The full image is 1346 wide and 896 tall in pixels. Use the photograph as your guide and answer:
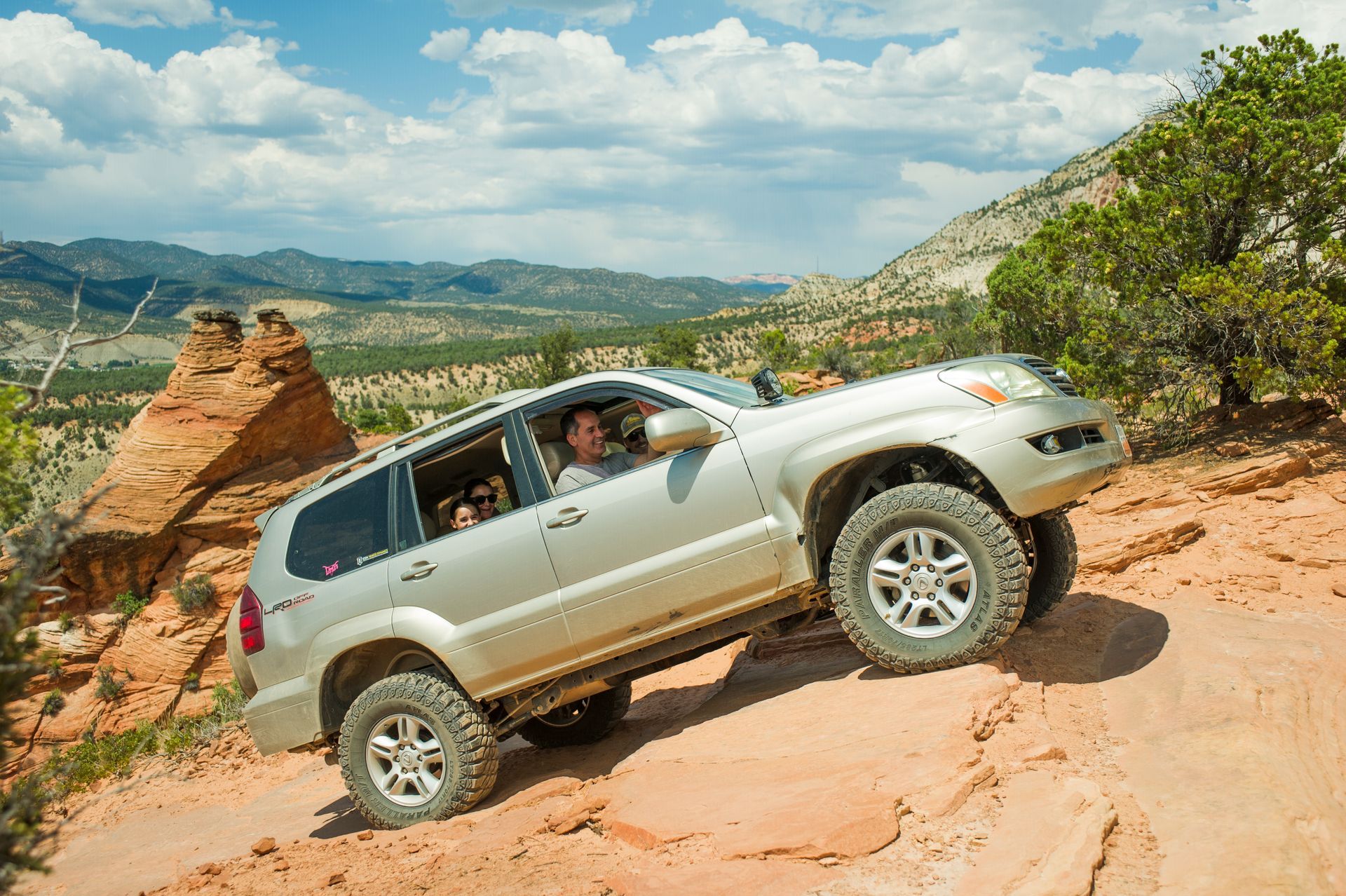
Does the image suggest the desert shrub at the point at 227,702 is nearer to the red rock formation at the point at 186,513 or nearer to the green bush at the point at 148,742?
the green bush at the point at 148,742

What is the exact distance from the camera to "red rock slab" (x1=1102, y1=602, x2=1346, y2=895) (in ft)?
10.9

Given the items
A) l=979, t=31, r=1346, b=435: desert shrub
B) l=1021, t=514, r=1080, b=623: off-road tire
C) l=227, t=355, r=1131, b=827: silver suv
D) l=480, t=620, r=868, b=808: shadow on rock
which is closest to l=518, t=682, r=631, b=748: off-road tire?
l=480, t=620, r=868, b=808: shadow on rock

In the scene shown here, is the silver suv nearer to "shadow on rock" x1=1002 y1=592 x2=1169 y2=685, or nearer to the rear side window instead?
the rear side window

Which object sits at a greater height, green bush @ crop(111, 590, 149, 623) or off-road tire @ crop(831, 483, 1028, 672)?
green bush @ crop(111, 590, 149, 623)

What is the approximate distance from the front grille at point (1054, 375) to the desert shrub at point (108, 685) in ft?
54.7

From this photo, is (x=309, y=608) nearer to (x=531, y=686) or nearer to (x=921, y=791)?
(x=531, y=686)

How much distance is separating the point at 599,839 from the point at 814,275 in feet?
528

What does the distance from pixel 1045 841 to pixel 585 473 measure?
10.1 ft

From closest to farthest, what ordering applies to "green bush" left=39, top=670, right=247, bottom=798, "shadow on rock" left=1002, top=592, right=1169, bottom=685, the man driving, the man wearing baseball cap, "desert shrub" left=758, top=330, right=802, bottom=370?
"shadow on rock" left=1002, top=592, right=1169, bottom=685
the man driving
the man wearing baseball cap
"green bush" left=39, top=670, right=247, bottom=798
"desert shrub" left=758, top=330, right=802, bottom=370

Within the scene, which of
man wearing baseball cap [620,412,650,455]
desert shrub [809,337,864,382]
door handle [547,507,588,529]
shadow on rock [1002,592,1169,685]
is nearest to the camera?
door handle [547,507,588,529]

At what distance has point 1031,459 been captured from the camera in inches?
190

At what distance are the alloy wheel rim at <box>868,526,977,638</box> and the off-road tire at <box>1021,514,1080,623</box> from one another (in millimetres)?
1177

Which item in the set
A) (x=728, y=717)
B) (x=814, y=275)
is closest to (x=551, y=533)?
(x=728, y=717)

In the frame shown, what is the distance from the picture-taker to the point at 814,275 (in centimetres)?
16088
